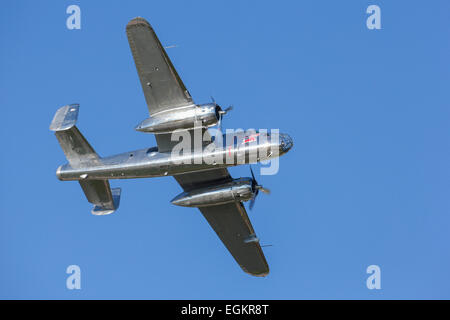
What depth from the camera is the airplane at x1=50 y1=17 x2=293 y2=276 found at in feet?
76.9

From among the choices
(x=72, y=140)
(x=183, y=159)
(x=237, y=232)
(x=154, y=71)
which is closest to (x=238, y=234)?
(x=237, y=232)

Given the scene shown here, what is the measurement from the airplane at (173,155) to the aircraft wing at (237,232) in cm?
→ 5

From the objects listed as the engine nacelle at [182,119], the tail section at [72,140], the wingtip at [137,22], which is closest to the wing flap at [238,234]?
the engine nacelle at [182,119]

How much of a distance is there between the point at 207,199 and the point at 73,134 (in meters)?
6.80

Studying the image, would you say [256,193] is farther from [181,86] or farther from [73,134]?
[73,134]

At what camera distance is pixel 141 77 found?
77.5 feet

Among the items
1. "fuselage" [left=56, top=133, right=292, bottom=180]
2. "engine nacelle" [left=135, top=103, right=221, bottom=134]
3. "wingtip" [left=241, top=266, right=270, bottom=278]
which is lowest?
"wingtip" [left=241, top=266, right=270, bottom=278]

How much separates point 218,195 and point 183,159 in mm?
3092

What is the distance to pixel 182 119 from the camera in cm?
2378

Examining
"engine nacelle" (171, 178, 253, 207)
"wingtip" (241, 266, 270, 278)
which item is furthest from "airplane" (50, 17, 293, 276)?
"wingtip" (241, 266, 270, 278)

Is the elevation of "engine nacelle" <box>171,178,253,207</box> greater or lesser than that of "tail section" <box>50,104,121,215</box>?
lesser

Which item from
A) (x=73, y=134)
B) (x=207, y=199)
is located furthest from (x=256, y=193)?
(x=73, y=134)

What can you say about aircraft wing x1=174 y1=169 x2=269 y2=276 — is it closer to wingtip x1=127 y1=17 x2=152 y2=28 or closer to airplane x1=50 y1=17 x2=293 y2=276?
airplane x1=50 y1=17 x2=293 y2=276

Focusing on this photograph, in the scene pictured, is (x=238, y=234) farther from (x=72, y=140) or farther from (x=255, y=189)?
(x=72, y=140)
